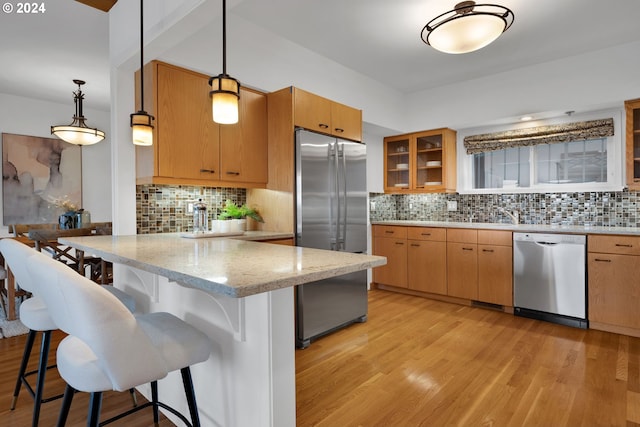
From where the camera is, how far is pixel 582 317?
10.4ft

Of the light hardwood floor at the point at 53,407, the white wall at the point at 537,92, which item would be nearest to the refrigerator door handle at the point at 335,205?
the light hardwood floor at the point at 53,407

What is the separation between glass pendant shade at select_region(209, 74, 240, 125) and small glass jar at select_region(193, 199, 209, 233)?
1.23 m

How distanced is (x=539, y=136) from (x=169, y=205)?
12.8 feet

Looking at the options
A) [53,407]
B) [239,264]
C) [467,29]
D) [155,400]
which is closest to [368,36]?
[467,29]

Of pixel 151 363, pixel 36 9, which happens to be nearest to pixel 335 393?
pixel 151 363

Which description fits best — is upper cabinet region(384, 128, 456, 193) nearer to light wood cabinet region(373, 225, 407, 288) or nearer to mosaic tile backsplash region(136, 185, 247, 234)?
light wood cabinet region(373, 225, 407, 288)

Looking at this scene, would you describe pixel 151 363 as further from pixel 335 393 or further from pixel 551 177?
pixel 551 177

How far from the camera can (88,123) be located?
534 cm

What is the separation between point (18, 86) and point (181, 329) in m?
4.80

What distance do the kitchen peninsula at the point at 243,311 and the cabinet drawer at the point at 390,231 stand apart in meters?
2.92

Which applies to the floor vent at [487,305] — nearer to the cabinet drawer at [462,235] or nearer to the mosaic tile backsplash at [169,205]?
the cabinet drawer at [462,235]

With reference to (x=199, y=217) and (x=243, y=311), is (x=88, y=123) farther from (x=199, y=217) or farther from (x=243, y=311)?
(x=243, y=311)

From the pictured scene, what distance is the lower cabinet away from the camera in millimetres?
3645

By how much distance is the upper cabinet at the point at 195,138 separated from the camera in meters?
2.60
